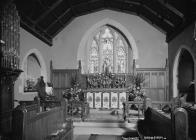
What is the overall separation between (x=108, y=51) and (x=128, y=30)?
1.42 m

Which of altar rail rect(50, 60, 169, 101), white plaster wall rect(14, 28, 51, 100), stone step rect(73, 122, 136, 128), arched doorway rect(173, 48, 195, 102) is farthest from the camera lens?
altar rail rect(50, 60, 169, 101)

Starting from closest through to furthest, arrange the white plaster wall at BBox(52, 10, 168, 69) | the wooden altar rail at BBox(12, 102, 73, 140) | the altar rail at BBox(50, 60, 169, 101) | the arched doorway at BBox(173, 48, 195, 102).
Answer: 1. the wooden altar rail at BBox(12, 102, 73, 140)
2. the arched doorway at BBox(173, 48, 195, 102)
3. the altar rail at BBox(50, 60, 169, 101)
4. the white plaster wall at BBox(52, 10, 168, 69)

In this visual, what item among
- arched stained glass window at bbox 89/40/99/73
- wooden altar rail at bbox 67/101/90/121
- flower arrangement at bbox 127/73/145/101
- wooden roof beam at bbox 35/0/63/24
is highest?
wooden roof beam at bbox 35/0/63/24

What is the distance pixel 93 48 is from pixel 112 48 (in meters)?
0.91

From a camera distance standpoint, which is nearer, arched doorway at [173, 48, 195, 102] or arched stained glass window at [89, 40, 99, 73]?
arched doorway at [173, 48, 195, 102]

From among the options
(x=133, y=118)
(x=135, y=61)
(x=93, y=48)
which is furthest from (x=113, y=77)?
Result: (x=133, y=118)

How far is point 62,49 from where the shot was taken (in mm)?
11086

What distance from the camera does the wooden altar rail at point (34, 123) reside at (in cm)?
301

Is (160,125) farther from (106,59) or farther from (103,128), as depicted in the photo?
(106,59)

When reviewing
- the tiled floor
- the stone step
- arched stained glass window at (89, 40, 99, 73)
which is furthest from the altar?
the stone step

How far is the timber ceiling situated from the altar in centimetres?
294

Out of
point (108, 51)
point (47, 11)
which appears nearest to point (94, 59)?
point (108, 51)

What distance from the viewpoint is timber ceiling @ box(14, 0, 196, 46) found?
24.1 ft

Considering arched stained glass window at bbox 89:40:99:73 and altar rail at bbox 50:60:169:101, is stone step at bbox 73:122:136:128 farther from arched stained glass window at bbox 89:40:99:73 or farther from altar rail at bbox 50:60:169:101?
arched stained glass window at bbox 89:40:99:73
